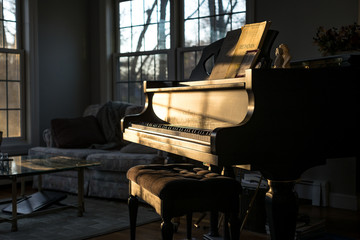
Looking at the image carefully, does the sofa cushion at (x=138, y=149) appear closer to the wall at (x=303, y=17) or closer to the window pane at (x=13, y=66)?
the wall at (x=303, y=17)

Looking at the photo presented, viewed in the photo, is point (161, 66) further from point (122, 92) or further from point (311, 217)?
point (311, 217)

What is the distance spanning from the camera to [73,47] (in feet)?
A: 21.7

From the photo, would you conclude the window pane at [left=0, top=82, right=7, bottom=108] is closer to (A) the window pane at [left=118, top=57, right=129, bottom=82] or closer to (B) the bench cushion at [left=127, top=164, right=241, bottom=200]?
(A) the window pane at [left=118, top=57, right=129, bottom=82]

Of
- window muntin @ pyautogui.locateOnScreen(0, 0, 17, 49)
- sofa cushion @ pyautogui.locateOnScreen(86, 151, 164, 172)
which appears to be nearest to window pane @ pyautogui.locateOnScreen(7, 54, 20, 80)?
window muntin @ pyautogui.locateOnScreen(0, 0, 17, 49)

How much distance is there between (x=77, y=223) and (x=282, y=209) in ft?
7.48

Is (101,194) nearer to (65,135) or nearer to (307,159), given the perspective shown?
(65,135)

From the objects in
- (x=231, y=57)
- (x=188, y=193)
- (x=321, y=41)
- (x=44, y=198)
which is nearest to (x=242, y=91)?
(x=231, y=57)

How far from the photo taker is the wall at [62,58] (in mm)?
6273

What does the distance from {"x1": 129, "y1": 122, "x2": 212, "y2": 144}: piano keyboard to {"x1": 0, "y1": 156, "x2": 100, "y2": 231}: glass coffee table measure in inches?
36.4

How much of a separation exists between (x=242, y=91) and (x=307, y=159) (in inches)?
18.6

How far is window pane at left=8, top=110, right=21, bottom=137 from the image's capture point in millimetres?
6027

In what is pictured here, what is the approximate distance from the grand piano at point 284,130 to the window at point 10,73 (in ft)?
13.5

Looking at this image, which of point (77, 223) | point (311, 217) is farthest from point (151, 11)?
point (311, 217)

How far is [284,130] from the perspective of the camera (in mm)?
2150
